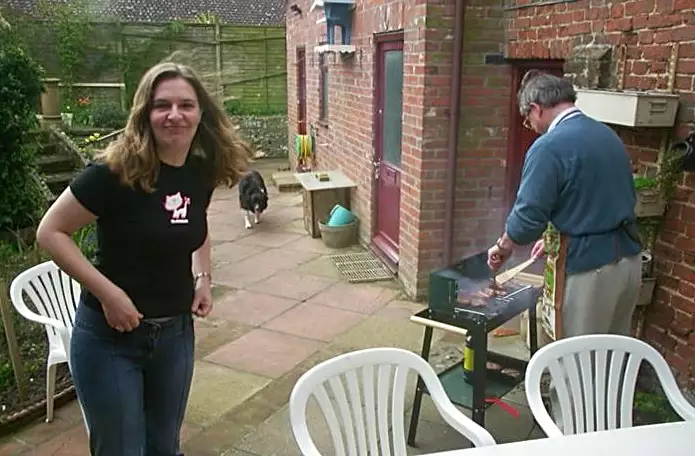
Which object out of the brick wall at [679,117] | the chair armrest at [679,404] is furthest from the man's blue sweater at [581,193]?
the chair armrest at [679,404]

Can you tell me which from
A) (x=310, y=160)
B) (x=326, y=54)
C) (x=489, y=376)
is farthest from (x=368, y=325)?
(x=310, y=160)

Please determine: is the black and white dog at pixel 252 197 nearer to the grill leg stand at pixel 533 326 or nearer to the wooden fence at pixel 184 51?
the grill leg stand at pixel 533 326

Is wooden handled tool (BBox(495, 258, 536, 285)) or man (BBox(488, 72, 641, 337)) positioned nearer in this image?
man (BBox(488, 72, 641, 337))

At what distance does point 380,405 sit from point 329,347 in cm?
210

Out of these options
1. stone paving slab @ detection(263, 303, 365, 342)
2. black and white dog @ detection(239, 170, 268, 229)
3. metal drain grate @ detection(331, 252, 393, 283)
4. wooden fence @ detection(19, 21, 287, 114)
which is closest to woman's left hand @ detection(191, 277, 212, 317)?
stone paving slab @ detection(263, 303, 365, 342)

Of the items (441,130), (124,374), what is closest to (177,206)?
(124,374)

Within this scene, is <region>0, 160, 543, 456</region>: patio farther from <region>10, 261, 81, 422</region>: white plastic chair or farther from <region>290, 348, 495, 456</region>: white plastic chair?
<region>290, 348, 495, 456</region>: white plastic chair

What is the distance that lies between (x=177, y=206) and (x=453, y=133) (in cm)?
302

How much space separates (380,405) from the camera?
6.66ft

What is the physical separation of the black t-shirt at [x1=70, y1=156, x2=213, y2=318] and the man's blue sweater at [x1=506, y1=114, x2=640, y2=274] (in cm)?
129

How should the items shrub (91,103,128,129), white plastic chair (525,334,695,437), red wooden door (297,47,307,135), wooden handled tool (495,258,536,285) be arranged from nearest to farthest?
white plastic chair (525,334,695,437), wooden handled tool (495,258,536,285), red wooden door (297,47,307,135), shrub (91,103,128,129)

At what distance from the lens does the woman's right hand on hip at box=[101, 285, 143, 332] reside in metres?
1.82

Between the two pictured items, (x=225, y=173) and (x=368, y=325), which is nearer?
(x=225, y=173)

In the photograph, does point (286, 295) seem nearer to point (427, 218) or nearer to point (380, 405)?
point (427, 218)
